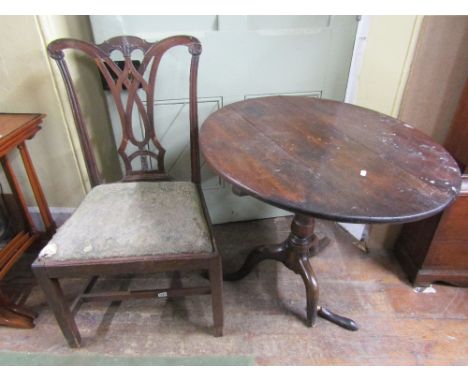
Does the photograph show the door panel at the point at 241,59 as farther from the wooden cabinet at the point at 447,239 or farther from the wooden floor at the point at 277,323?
the wooden floor at the point at 277,323

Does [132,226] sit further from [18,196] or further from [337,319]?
[337,319]

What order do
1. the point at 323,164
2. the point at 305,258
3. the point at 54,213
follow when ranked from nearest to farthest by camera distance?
the point at 323,164 < the point at 305,258 < the point at 54,213

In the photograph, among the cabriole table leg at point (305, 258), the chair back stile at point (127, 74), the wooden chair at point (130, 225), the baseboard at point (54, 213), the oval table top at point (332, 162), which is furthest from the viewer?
the baseboard at point (54, 213)

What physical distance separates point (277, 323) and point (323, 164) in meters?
0.78

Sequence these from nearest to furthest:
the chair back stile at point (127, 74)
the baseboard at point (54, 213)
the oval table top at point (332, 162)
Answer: the oval table top at point (332, 162) < the chair back stile at point (127, 74) < the baseboard at point (54, 213)

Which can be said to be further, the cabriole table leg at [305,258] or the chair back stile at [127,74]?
the cabriole table leg at [305,258]

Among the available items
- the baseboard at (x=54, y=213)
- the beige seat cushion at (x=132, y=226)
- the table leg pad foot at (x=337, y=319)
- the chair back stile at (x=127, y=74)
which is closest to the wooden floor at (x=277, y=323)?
the table leg pad foot at (x=337, y=319)

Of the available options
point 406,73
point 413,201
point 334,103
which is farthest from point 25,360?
point 406,73

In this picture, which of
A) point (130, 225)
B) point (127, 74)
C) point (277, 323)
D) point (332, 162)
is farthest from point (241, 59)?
point (277, 323)

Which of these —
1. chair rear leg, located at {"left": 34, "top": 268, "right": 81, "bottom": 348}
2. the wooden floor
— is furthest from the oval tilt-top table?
chair rear leg, located at {"left": 34, "top": 268, "right": 81, "bottom": 348}

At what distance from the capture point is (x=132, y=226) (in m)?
1.07

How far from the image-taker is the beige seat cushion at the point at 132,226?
3.28ft

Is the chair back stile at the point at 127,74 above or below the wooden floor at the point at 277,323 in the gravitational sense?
above

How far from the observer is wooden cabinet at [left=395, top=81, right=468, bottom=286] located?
1.30 metres
